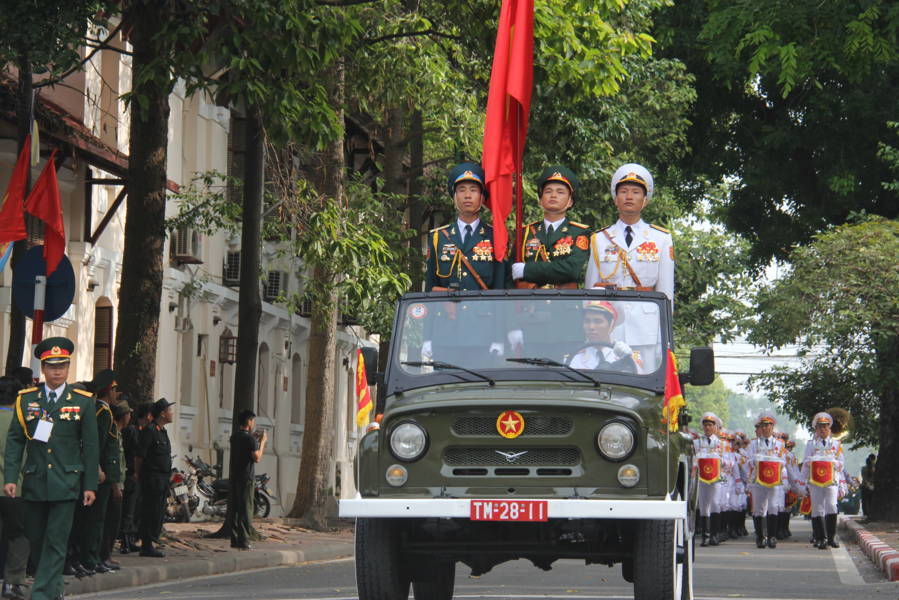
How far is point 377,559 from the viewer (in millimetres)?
11500

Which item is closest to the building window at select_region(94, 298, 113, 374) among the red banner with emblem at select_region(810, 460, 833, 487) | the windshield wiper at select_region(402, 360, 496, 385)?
the red banner with emblem at select_region(810, 460, 833, 487)

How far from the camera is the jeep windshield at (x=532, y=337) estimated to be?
11922 mm

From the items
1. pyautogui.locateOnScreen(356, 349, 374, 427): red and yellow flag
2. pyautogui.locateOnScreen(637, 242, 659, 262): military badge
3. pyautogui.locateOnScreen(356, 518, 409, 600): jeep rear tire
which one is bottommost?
pyautogui.locateOnScreen(356, 518, 409, 600): jeep rear tire

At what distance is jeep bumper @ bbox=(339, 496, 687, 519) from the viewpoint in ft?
35.6

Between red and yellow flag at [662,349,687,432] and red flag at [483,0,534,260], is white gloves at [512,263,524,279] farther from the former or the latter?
red and yellow flag at [662,349,687,432]

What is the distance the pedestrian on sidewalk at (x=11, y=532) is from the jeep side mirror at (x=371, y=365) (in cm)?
384

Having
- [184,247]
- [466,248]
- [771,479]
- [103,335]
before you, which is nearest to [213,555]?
[466,248]

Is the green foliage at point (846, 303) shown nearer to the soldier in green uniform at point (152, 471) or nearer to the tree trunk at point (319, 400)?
the tree trunk at point (319, 400)

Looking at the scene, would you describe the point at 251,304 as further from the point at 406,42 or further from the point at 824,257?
the point at 824,257

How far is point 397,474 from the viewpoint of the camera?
37.2 ft

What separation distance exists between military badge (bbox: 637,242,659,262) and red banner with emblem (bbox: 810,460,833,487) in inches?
559

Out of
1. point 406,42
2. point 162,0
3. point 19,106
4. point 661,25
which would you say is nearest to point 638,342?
point 162,0

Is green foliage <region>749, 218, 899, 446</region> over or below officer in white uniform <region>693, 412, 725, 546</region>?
over

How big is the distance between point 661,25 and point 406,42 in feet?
27.9
